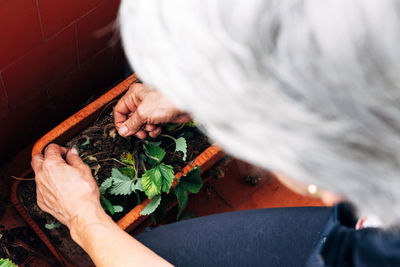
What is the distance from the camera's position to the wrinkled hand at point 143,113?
112 centimetres

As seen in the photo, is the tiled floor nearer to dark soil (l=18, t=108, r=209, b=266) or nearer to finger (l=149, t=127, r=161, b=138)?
dark soil (l=18, t=108, r=209, b=266)

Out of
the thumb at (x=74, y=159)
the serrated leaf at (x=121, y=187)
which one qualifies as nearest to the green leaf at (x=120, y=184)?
the serrated leaf at (x=121, y=187)

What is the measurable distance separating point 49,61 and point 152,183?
51 centimetres

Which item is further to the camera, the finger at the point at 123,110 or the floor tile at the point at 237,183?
the floor tile at the point at 237,183

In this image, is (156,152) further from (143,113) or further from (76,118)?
(76,118)

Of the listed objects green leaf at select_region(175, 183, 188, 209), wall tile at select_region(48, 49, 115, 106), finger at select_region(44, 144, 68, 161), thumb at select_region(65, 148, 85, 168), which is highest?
wall tile at select_region(48, 49, 115, 106)

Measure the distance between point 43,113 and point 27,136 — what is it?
0.12m

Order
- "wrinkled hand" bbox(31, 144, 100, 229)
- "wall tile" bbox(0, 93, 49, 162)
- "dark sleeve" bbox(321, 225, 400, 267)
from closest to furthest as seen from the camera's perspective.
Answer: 1. "dark sleeve" bbox(321, 225, 400, 267)
2. "wrinkled hand" bbox(31, 144, 100, 229)
3. "wall tile" bbox(0, 93, 49, 162)

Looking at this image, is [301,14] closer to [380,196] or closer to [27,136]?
[380,196]

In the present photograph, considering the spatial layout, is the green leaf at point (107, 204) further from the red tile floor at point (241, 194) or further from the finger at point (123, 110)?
the red tile floor at point (241, 194)

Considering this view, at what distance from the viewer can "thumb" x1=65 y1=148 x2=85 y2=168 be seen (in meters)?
1.18

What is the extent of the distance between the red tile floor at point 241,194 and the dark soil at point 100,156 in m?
0.34

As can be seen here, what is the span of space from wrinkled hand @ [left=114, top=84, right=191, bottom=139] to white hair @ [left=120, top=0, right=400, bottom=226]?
20.0 inches

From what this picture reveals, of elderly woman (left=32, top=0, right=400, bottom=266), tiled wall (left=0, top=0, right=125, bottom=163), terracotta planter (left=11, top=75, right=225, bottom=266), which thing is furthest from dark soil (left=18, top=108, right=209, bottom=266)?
elderly woman (left=32, top=0, right=400, bottom=266)
